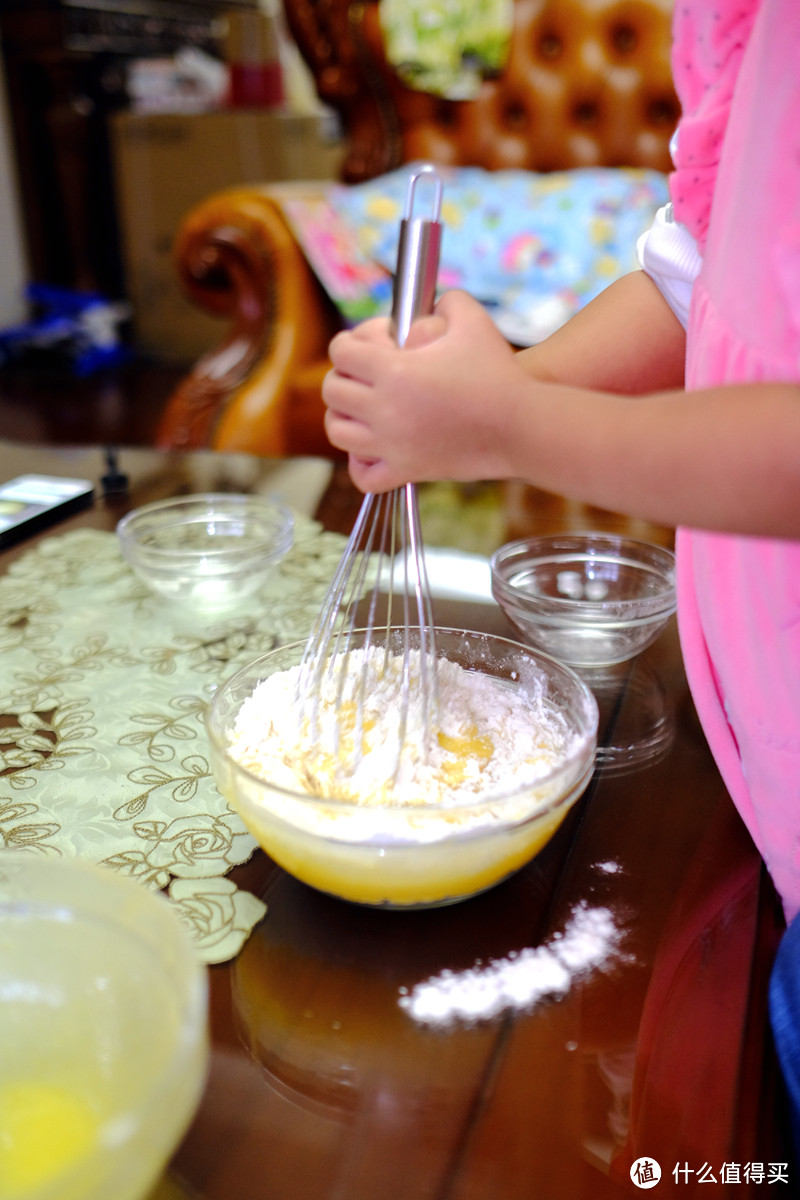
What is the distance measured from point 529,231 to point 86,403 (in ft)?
4.83

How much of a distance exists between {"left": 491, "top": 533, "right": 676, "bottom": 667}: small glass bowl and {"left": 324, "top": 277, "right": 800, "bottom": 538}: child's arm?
0.65ft

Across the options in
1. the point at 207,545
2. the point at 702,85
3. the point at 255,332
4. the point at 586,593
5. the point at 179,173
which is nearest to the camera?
the point at 702,85

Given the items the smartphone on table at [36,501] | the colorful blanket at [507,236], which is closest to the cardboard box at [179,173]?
the colorful blanket at [507,236]

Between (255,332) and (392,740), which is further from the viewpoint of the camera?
(255,332)

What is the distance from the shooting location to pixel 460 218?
71.2 inches

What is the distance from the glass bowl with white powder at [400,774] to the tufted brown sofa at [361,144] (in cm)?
111

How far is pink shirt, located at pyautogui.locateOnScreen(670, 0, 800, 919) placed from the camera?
1.32 ft

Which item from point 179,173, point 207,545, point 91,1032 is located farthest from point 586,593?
point 179,173

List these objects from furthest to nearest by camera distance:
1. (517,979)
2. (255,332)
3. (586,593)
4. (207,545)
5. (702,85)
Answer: (255,332)
(207,545)
(586,593)
(702,85)
(517,979)

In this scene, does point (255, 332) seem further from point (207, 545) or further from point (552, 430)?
point (552, 430)

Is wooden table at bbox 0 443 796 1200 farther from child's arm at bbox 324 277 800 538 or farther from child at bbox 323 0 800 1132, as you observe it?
child's arm at bbox 324 277 800 538

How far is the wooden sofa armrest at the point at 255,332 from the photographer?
5.01ft

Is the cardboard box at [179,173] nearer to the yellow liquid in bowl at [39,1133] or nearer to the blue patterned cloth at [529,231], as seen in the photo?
the blue patterned cloth at [529,231]

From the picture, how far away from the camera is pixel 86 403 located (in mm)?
2742
